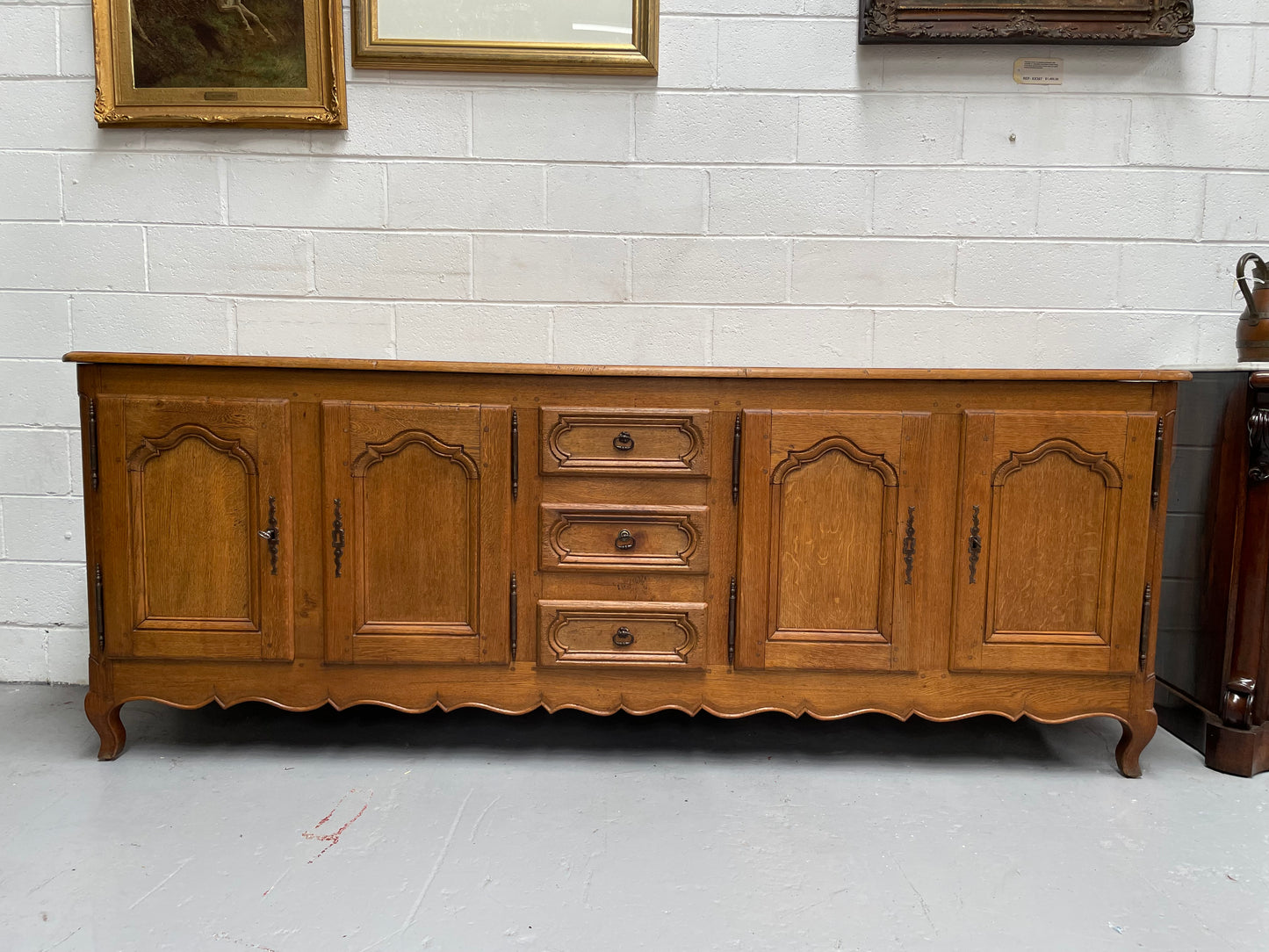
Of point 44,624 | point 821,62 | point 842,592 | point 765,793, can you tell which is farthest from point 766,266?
point 44,624

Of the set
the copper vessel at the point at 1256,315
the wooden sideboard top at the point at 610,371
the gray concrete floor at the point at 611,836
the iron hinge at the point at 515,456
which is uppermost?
the copper vessel at the point at 1256,315

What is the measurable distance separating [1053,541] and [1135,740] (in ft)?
1.69

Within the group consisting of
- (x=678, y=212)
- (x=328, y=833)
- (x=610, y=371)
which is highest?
(x=678, y=212)

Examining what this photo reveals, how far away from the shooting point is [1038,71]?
235 centimetres

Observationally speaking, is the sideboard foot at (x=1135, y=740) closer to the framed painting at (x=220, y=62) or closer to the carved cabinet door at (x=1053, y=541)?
the carved cabinet door at (x=1053, y=541)

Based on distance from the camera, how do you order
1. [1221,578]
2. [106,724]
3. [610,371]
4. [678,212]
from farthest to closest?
1. [678,212]
2. [1221,578]
3. [106,724]
4. [610,371]

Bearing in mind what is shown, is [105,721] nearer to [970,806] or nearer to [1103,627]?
[970,806]

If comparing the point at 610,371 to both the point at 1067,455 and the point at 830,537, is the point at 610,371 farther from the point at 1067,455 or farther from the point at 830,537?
the point at 1067,455

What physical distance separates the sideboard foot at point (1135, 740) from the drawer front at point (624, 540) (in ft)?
3.47

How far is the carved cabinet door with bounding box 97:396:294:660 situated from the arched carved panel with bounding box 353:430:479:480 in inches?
6.9

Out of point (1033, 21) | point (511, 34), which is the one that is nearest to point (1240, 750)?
point (1033, 21)

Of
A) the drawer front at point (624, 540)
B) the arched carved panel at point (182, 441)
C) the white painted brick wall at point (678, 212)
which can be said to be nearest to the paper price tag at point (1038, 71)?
the white painted brick wall at point (678, 212)

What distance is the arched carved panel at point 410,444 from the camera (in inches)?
73.2

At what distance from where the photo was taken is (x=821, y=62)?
7.75 ft
